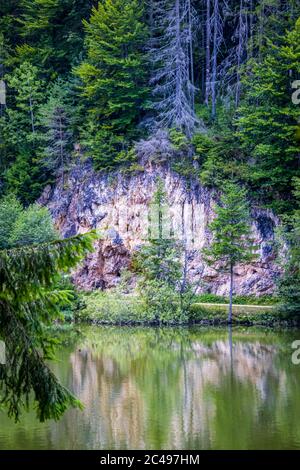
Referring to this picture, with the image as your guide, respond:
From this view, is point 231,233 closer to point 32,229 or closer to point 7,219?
point 32,229

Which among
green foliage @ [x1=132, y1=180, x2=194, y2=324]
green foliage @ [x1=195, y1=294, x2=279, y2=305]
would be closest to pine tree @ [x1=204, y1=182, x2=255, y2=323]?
green foliage @ [x1=195, y1=294, x2=279, y2=305]

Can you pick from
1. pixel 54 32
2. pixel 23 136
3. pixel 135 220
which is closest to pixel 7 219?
pixel 135 220

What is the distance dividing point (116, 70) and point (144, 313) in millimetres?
16460

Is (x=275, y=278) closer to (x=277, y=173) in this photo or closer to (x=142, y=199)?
(x=277, y=173)

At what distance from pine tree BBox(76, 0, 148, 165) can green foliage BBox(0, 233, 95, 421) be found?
33.6 metres

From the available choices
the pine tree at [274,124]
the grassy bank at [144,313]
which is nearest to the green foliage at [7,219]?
the grassy bank at [144,313]

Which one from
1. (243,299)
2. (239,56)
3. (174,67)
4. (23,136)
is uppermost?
(239,56)

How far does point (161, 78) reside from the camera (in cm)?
4338

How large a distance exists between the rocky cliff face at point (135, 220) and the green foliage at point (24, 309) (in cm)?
2734

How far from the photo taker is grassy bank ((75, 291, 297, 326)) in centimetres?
3173

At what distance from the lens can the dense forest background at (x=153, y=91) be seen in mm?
35531

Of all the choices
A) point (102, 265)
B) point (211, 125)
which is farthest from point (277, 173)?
point (102, 265)

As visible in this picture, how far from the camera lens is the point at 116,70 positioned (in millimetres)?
41812

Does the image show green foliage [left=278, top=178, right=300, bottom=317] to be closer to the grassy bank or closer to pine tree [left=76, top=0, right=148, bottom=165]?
the grassy bank
